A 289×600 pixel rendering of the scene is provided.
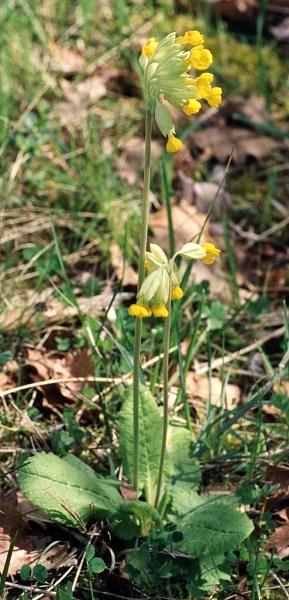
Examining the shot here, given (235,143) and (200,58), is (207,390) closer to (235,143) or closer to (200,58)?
(200,58)

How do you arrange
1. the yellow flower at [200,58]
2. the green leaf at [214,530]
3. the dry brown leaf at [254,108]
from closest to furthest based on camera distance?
1. the yellow flower at [200,58]
2. the green leaf at [214,530]
3. the dry brown leaf at [254,108]

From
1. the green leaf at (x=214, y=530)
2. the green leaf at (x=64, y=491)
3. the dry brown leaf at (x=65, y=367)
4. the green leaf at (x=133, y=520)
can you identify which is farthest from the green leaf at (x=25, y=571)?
the dry brown leaf at (x=65, y=367)

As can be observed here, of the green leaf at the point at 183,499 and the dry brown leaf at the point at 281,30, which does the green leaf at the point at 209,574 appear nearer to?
the green leaf at the point at 183,499

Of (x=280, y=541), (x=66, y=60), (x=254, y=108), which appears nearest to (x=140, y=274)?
(x=280, y=541)

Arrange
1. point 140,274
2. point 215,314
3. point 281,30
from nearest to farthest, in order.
→ point 140,274 → point 215,314 → point 281,30

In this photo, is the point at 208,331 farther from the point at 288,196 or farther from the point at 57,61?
the point at 57,61

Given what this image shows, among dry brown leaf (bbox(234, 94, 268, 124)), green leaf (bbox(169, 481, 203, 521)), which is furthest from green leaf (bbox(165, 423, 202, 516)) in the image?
dry brown leaf (bbox(234, 94, 268, 124))

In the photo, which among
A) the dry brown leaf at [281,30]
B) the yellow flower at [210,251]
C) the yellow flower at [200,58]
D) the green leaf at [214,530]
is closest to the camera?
the yellow flower at [200,58]
